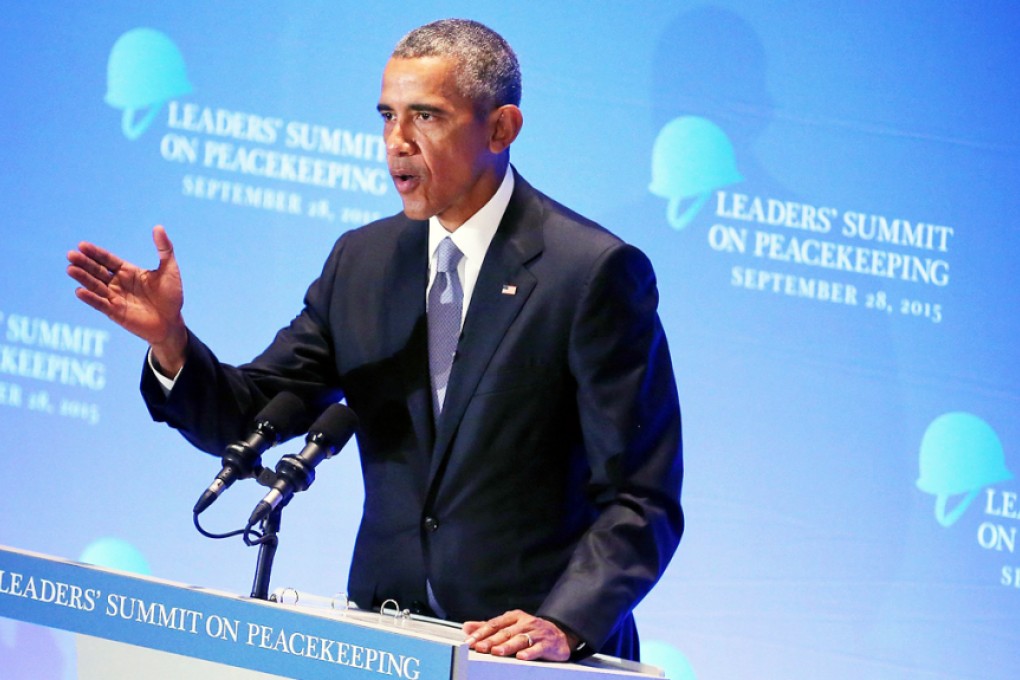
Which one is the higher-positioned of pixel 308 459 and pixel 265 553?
pixel 308 459

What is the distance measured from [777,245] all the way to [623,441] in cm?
180

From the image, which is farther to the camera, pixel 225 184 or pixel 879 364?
pixel 225 184

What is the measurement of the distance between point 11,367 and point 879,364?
2.83 meters

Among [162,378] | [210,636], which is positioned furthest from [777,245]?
[210,636]

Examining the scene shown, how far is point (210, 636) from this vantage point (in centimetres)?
190

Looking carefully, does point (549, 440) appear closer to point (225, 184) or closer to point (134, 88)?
point (225, 184)

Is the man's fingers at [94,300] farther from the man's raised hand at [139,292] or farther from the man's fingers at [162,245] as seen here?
the man's fingers at [162,245]

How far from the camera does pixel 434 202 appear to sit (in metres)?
2.48

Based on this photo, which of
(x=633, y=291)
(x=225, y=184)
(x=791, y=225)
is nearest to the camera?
(x=633, y=291)

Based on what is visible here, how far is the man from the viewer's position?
2.41 m

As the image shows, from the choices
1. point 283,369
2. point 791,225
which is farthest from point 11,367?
point 791,225

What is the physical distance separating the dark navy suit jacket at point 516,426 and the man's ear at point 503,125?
0.45 ft

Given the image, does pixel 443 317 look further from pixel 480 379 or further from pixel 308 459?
pixel 308 459

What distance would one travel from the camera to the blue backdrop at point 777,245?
3979 mm
